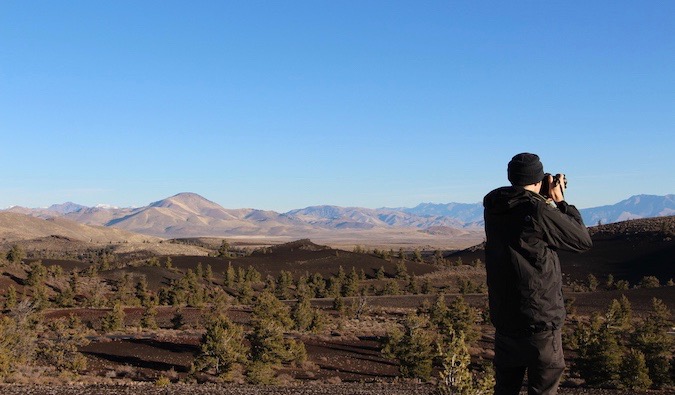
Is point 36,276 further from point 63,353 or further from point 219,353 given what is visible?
point 219,353

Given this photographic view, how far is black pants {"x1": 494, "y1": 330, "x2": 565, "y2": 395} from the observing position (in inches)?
176

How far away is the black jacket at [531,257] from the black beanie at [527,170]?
12 centimetres

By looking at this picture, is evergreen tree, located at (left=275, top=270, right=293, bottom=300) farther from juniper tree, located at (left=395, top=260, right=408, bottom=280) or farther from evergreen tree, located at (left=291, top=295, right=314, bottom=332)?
evergreen tree, located at (left=291, top=295, right=314, bottom=332)

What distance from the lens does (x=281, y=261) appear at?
124750 millimetres

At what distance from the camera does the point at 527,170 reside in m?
4.68

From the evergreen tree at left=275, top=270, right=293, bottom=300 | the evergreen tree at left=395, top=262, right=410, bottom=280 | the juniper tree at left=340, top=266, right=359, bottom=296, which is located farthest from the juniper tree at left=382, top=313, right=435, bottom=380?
the evergreen tree at left=395, top=262, right=410, bottom=280

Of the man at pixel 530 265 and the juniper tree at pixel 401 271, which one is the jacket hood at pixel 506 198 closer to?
the man at pixel 530 265

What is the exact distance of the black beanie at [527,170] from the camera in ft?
15.4

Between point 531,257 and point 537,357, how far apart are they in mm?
776

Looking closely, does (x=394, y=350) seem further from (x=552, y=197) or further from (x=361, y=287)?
(x=361, y=287)

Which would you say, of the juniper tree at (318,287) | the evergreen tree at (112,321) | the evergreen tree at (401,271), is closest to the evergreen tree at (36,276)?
the evergreen tree at (112,321)

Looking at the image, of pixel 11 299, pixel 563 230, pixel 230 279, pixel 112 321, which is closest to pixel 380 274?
pixel 230 279

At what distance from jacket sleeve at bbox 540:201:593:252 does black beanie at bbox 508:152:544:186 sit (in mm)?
359

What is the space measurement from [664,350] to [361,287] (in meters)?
63.1
